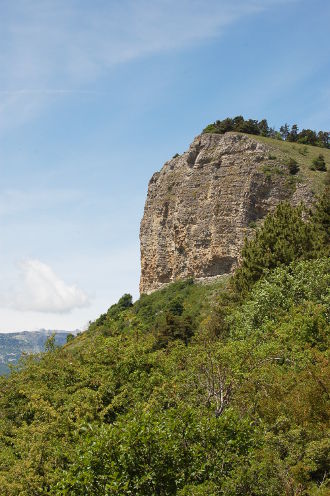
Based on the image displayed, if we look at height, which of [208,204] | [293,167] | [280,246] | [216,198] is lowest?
[280,246]

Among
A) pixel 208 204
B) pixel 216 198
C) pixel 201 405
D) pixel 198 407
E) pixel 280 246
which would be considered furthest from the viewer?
pixel 208 204

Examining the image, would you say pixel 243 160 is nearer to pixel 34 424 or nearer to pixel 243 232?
pixel 243 232

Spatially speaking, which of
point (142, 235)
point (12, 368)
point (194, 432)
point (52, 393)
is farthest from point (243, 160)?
point (194, 432)

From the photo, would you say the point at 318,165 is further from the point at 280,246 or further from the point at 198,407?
the point at 198,407

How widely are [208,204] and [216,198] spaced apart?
1.58m

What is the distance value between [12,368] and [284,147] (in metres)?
57.5

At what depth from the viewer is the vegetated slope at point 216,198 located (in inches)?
2689

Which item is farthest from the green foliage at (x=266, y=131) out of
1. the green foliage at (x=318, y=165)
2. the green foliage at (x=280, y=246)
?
the green foliage at (x=280, y=246)

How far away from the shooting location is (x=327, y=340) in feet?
76.9

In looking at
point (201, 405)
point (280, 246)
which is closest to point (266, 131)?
point (280, 246)

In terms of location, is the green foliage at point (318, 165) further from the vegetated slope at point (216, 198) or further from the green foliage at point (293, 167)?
the green foliage at point (293, 167)

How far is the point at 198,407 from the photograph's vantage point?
1434 cm

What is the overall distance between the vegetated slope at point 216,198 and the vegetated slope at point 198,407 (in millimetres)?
30534

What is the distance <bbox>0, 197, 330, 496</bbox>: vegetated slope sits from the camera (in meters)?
10.2
